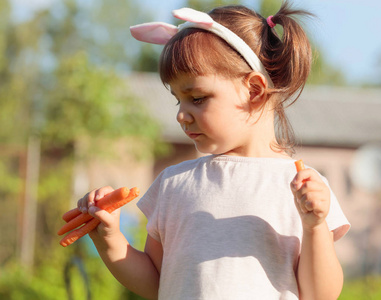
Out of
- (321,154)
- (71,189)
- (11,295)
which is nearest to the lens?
(11,295)

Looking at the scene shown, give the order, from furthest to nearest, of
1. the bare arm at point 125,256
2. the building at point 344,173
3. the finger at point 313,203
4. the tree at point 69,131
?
the building at point 344,173, the tree at point 69,131, the bare arm at point 125,256, the finger at point 313,203

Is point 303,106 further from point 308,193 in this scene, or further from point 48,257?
point 308,193

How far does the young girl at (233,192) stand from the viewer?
1.68 m

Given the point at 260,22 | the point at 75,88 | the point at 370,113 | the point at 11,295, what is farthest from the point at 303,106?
the point at 260,22

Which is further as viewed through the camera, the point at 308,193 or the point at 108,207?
the point at 108,207

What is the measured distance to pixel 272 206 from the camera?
5.67ft

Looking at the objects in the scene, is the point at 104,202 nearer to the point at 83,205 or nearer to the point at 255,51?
the point at 83,205

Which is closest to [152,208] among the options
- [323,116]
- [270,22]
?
[270,22]

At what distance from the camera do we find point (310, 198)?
1.56 meters

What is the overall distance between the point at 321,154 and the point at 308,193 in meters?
14.7

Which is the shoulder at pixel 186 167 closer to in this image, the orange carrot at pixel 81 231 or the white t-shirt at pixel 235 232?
the white t-shirt at pixel 235 232

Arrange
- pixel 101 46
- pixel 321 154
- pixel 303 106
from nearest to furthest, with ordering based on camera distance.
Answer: pixel 321 154 < pixel 303 106 < pixel 101 46

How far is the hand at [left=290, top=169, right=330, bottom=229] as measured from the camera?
1.56 meters

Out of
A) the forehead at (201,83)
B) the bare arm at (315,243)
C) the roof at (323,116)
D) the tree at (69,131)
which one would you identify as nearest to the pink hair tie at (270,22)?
the forehead at (201,83)
